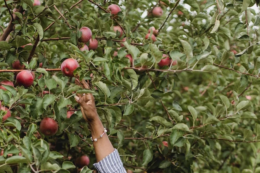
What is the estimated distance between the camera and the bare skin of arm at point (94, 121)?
165 centimetres

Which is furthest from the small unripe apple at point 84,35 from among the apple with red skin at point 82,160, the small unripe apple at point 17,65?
the apple with red skin at point 82,160

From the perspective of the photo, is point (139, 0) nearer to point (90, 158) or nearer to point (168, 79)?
point (168, 79)

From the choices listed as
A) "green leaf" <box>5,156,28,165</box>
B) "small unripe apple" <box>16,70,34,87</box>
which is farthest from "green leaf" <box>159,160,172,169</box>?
"green leaf" <box>5,156,28,165</box>

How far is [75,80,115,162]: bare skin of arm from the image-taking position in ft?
5.40

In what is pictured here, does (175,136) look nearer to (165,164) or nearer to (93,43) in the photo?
(165,164)

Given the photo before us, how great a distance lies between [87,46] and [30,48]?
340 millimetres

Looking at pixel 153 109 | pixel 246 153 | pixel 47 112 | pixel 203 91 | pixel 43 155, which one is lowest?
pixel 246 153

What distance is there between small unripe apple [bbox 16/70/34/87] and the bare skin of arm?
0.28 meters

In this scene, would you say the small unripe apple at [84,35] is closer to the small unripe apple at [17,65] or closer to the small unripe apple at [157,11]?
the small unripe apple at [17,65]

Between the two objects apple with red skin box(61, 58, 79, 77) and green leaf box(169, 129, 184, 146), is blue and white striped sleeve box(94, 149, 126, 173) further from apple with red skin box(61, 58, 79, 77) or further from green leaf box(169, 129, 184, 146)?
apple with red skin box(61, 58, 79, 77)

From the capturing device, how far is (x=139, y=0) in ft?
8.38

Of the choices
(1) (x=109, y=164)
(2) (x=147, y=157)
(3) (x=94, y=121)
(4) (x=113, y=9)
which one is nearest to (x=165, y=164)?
(2) (x=147, y=157)

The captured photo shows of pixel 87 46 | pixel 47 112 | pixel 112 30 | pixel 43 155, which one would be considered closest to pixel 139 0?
pixel 112 30

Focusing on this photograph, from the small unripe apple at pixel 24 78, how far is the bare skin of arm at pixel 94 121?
28cm
